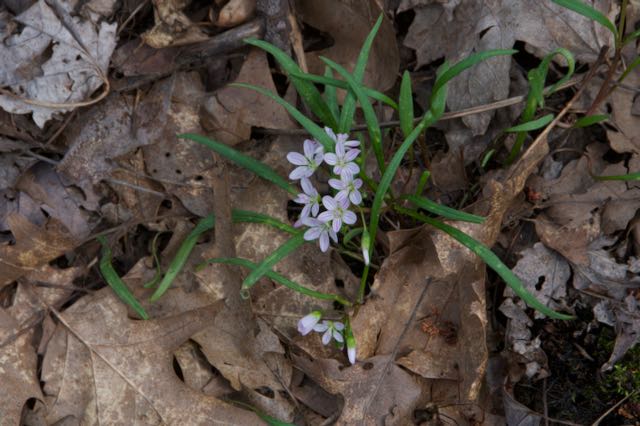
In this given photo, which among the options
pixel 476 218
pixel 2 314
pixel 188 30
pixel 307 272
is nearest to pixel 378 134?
pixel 476 218

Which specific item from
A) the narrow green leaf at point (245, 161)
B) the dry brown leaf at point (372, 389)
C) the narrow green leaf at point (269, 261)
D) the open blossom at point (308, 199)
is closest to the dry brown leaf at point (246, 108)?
the narrow green leaf at point (245, 161)

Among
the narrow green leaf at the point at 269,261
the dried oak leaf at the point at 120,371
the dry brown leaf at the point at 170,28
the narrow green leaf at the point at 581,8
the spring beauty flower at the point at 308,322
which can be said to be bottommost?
the dried oak leaf at the point at 120,371

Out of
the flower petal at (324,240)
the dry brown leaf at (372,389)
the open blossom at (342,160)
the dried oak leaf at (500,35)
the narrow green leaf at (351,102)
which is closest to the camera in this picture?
the open blossom at (342,160)

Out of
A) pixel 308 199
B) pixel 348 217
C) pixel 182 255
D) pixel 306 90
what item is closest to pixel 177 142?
pixel 182 255

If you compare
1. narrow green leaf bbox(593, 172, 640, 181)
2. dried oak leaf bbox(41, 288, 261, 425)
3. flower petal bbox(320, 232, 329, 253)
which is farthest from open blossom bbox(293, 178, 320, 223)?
narrow green leaf bbox(593, 172, 640, 181)

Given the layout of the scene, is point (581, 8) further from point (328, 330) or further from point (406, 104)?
point (328, 330)

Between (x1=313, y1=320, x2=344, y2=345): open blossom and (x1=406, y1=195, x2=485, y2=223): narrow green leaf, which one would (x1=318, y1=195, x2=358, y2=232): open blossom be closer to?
(x1=406, y1=195, x2=485, y2=223): narrow green leaf

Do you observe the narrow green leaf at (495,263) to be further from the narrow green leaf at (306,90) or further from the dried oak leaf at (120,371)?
the dried oak leaf at (120,371)

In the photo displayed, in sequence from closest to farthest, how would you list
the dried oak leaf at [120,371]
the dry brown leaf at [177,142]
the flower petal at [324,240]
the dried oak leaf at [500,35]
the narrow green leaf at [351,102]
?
the flower petal at [324,240]
the narrow green leaf at [351,102]
the dried oak leaf at [120,371]
the dried oak leaf at [500,35]
the dry brown leaf at [177,142]
